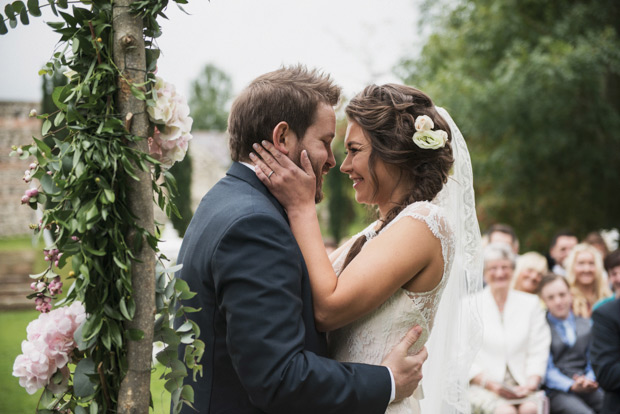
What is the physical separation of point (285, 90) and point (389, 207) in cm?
88

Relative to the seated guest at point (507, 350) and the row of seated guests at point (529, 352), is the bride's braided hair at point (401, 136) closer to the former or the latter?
the row of seated guests at point (529, 352)

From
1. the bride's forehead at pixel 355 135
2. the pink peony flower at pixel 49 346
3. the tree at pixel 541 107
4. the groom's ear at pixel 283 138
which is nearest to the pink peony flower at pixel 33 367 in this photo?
the pink peony flower at pixel 49 346

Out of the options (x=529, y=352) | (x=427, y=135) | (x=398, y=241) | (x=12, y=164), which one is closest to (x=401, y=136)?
(x=427, y=135)

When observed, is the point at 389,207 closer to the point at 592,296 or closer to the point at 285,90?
the point at 285,90

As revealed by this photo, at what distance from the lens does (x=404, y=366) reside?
2562mm

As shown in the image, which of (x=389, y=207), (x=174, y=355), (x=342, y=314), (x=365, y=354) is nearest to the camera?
(x=174, y=355)

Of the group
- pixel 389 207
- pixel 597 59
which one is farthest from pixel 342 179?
pixel 389 207

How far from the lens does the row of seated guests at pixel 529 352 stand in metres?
5.80

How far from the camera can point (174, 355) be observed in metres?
2.11

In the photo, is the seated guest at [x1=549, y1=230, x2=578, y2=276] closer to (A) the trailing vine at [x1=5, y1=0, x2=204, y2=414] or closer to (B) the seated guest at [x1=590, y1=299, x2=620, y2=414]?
(B) the seated guest at [x1=590, y1=299, x2=620, y2=414]

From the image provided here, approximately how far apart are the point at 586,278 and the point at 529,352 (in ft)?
5.32

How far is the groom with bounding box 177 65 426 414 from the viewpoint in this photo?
206cm

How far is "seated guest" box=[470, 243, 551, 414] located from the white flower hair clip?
11.5 feet

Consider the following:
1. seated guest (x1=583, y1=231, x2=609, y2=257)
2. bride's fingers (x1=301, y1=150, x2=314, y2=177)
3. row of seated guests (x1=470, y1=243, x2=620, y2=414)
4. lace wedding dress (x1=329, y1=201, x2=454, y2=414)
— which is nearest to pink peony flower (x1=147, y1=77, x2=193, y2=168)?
bride's fingers (x1=301, y1=150, x2=314, y2=177)
